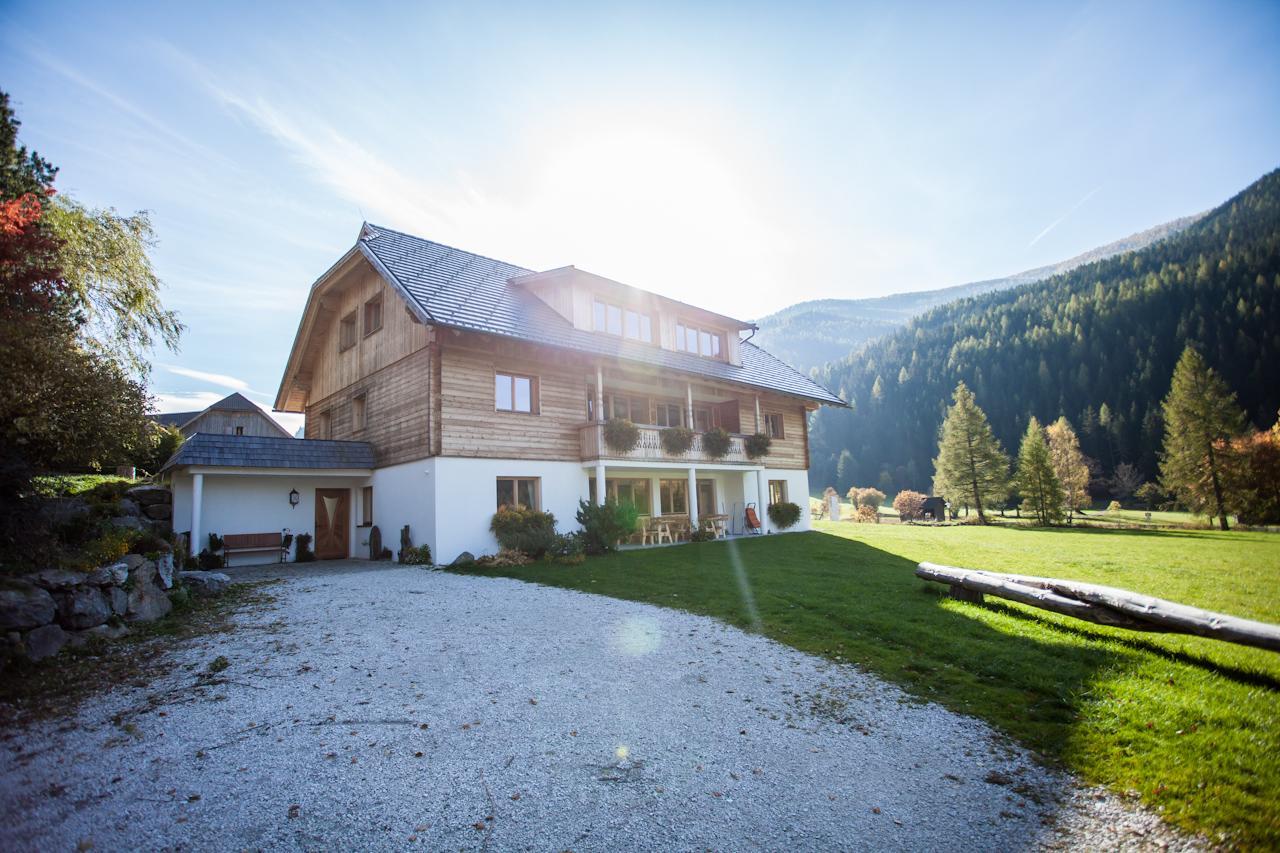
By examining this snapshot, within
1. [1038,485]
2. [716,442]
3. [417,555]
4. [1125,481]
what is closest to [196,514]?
[417,555]

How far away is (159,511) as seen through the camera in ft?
51.3

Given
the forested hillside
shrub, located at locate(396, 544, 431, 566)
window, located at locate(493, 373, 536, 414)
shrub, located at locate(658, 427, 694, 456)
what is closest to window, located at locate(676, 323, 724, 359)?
shrub, located at locate(658, 427, 694, 456)

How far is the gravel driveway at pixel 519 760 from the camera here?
333 centimetres

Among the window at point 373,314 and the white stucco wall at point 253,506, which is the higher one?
the window at point 373,314

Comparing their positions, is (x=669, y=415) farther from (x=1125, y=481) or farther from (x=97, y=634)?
(x=1125, y=481)

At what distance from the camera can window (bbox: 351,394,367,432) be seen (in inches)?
757

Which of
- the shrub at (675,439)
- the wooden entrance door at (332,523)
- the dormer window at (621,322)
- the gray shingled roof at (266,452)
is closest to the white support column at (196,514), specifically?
the gray shingled roof at (266,452)

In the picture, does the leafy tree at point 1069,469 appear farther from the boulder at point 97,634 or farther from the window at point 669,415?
the boulder at point 97,634

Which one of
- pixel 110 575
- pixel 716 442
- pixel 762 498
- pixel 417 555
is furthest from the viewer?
pixel 762 498

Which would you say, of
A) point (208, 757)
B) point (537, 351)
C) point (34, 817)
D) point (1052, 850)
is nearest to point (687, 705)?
point (1052, 850)

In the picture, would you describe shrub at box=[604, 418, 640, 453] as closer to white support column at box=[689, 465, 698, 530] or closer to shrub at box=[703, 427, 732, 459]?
white support column at box=[689, 465, 698, 530]

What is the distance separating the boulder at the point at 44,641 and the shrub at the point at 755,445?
19.8 meters

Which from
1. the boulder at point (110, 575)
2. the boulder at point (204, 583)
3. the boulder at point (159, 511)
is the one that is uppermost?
the boulder at point (159, 511)

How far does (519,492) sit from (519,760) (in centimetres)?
1302
